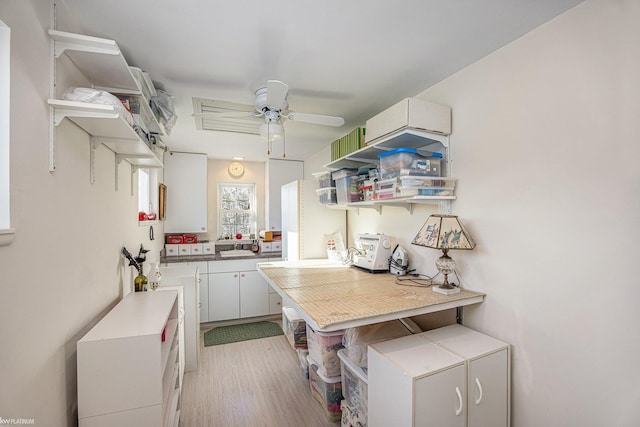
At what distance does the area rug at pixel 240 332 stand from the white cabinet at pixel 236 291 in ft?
0.48

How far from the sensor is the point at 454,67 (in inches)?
67.3

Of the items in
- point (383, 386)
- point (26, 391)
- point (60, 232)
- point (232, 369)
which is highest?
point (60, 232)

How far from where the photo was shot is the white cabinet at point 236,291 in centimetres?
365

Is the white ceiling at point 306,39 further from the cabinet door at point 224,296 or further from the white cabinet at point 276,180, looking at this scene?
the cabinet door at point 224,296

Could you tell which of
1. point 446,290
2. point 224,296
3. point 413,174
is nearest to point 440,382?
point 446,290

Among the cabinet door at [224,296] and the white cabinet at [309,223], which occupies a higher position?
the white cabinet at [309,223]

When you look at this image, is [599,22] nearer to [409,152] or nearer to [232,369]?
[409,152]

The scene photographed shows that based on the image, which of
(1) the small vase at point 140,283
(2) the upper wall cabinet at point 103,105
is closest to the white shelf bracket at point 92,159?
(2) the upper wall cabinet at point 103,105

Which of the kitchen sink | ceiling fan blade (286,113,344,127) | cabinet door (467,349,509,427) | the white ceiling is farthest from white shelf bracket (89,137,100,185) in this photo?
the kitchen sink

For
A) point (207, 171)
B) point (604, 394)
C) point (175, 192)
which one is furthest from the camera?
point (207, 171)

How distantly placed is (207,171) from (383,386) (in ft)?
13.0

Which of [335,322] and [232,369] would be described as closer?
[335,322]

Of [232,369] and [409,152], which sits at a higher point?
[409,152]

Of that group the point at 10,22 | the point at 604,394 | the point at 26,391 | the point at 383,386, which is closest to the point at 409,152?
the point at 383,386
